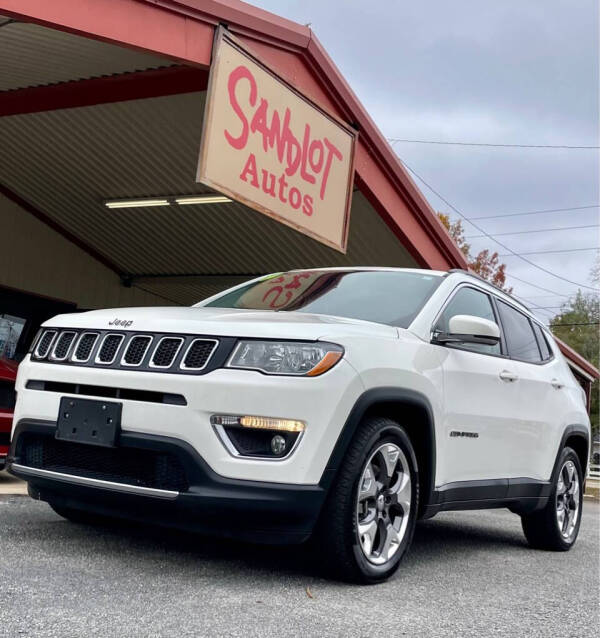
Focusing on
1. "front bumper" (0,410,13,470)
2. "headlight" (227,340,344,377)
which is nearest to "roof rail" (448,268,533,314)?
"headlight" (227,340,344,377)

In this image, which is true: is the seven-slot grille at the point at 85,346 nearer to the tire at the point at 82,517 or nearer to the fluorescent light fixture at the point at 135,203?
the tire at the point at 82,517

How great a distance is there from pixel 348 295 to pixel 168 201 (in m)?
9.15

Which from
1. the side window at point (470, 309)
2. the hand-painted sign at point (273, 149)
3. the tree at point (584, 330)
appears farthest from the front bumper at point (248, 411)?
the tree at point (584, 330)

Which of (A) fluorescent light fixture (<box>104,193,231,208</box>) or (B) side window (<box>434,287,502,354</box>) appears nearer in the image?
(B) side window (<box>434,287,502,354</box>)

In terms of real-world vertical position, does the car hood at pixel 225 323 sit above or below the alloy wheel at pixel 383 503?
above

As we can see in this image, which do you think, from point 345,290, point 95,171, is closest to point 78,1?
point 345,290

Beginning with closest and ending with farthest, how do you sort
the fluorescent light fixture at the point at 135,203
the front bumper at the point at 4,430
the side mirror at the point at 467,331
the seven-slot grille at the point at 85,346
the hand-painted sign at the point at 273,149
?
1. the seven-slot grille at the point at 85,346
2. the side mirror at the point at 467,331
3. the front bumper at the point at 4,430
4. the hand-painted sign at the point at 273,149
5. the fluorescent light fixture at the point at 135,203

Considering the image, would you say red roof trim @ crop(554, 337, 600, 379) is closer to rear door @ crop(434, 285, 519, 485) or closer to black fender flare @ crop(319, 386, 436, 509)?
rear door @ crop(434, 285, 519, 485)

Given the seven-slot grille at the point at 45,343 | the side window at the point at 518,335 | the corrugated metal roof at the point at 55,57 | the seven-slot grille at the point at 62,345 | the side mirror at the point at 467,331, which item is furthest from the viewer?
the corrugated metal roof at the point at 55,57

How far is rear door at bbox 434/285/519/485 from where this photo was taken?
4.93 m

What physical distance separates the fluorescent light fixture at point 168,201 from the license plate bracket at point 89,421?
30.7 feet

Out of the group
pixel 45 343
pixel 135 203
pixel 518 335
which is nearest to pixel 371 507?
pixel 45 343

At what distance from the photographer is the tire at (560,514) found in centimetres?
629

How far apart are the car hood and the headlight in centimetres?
4
